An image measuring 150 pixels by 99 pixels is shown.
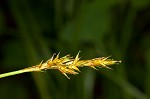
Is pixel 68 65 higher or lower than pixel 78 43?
lower

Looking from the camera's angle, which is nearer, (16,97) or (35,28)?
(35,28)

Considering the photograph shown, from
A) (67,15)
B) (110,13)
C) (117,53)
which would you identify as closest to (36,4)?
(67,15)

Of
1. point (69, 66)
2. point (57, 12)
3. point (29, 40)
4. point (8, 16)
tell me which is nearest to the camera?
point (69, 66)

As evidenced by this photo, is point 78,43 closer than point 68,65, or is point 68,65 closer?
point 68,65

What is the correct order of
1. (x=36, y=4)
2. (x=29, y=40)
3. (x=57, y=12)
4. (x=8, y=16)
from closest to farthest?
(x=29, y=40) → (x=57, y=12) → (x=36, y=4) → (x=8, y=16)

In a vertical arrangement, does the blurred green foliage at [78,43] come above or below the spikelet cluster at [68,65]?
above

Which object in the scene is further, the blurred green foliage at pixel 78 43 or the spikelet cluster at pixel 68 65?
the blurred green foliage at pixel 78 43

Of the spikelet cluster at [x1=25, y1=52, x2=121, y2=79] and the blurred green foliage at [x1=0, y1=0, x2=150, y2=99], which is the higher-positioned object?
the blurred green foliage at [x1=0, y1=0, x2=150, y2=99]

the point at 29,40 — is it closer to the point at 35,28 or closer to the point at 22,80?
the point at 35,28
